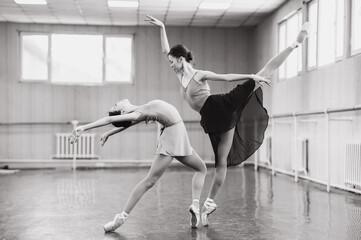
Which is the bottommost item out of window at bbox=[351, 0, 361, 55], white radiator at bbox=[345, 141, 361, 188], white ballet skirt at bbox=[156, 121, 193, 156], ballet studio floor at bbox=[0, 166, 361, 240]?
ballet studio floor at bbox=[0, 166, 361, 240]

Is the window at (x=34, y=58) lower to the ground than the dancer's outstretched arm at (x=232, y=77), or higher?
higher

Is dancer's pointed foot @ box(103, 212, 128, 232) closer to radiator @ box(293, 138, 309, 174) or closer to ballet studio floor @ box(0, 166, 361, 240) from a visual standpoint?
ballet studio floor @ box(0, 166, 361, 240)

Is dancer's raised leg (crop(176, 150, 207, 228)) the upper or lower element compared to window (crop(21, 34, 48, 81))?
lower

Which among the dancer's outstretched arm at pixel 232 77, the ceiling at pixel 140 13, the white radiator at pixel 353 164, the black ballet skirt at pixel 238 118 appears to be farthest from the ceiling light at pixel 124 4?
the dancer's outstretched arm at pixel 232 77

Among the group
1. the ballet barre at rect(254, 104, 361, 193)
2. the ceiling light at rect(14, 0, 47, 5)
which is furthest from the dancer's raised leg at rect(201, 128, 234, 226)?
the ceiling light at rect(14, 0, 47, 5)

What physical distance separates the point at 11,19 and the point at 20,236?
7.82 meters

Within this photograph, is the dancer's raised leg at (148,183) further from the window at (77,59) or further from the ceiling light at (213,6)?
the window at (77,59)

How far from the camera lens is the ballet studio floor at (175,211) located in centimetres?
346

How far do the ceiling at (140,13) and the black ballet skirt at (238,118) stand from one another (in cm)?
525

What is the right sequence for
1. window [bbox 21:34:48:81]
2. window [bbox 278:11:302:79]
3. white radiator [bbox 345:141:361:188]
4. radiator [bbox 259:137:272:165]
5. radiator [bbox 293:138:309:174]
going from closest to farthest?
1. white radiator [bbox 345:141:361:188]
2. radiator [bbox 293:138:309:174]
3. window [bbox 278:11:302:79]
4. radiator [bbox 259:137:272:165]
5. window [bbox 21:34:48:81]

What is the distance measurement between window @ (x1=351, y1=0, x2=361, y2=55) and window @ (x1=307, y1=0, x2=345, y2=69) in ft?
0.79

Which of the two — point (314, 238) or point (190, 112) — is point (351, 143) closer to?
point (314, 238)

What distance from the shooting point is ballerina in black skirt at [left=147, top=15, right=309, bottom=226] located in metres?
3.58

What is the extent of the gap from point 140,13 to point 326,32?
3899mm
